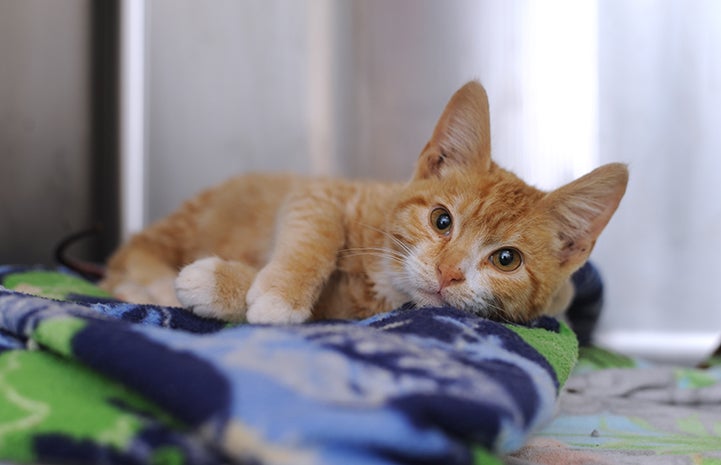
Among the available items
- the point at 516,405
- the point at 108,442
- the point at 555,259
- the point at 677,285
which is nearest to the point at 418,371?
the point at 516,405

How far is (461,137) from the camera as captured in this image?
1314 mm

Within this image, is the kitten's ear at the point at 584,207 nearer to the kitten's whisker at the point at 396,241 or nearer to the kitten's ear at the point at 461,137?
the kitten's ear at the point at 461,137

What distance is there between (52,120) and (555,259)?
1.48 metres

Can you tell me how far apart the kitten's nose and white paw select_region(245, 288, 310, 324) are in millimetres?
249

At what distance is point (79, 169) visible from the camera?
206 cm

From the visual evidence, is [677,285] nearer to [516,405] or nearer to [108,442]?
[516,405]

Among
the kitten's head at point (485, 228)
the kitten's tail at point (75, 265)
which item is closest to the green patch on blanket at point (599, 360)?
the kitten's head at point (485, 228)

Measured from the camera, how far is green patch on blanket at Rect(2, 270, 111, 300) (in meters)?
1.29

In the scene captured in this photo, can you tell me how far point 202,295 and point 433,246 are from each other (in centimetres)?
42

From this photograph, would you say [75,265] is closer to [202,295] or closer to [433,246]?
[202,295]

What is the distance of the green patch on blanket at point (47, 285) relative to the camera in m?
1.29

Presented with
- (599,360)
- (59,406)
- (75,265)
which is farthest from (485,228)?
(75,265)

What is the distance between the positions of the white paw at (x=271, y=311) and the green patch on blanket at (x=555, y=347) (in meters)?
0.36

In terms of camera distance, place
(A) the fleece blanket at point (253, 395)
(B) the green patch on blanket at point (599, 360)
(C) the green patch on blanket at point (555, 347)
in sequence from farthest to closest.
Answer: (B) the green patch on blanket at point (599, 360)
(C) the green patch on blanket at point (555, 347)
(A) the fleece blanket at point (253, 395)
